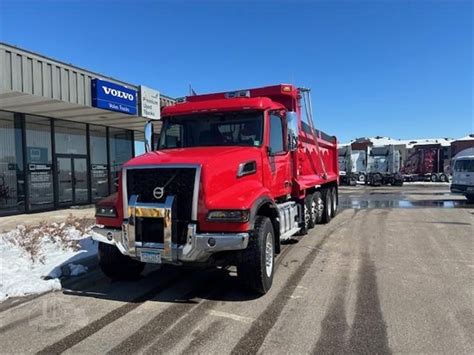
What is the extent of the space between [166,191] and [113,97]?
11.3 meters

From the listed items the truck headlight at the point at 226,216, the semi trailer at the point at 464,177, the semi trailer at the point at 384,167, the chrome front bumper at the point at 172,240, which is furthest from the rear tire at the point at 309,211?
the semi trailer at the point at 384,167

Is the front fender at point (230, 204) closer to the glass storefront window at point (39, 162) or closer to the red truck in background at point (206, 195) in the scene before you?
the red truck in background at point (206, 195)

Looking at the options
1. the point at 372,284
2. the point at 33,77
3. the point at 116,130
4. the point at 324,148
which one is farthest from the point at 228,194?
the point at 116,130

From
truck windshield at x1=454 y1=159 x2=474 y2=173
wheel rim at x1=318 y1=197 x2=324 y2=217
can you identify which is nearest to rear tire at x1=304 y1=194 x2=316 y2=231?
wheel rim at x1=318 y1=197 x2=324 y2=217

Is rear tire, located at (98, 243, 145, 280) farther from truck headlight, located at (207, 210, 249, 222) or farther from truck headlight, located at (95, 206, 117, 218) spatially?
truck headlight, located at (207, 210, 249, 222)

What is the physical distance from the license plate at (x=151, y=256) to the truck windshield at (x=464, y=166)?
1936 cm

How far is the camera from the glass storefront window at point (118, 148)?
20.5 m

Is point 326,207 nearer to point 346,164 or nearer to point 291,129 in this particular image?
point 291,129

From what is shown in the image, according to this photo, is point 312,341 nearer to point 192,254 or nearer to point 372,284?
point 192,254

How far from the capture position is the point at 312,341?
437cm

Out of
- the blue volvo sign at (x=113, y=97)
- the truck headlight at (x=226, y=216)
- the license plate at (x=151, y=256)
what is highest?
the blue volvo sign at (x=113, y=97)

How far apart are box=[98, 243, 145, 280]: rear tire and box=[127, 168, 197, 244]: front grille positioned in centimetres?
96

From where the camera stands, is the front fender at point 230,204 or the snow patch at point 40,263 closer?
the front fender at point 230,204

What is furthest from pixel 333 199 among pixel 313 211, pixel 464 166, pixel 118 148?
pixel 118 148
